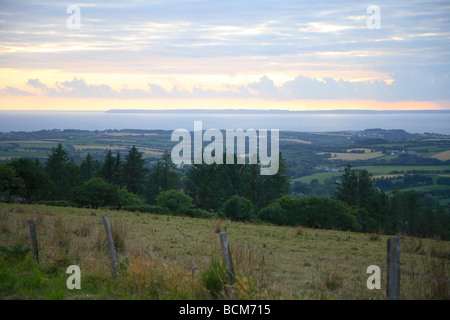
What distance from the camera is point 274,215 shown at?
31609 mm

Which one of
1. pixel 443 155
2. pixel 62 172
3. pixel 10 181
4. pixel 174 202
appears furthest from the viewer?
pixel 443 155

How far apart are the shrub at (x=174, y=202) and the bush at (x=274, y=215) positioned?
7.38 metres

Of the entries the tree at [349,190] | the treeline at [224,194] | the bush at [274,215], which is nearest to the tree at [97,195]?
the treeline at [224,194]

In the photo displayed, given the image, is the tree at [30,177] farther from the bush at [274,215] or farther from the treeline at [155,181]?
the bush at [274,215]

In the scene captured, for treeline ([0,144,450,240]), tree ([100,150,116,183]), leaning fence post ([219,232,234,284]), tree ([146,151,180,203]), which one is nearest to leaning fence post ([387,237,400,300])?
leaning fence post ([219,232,234,284])

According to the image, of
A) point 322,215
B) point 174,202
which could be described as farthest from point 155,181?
point 322,215

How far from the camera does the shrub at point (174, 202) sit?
32.2 m

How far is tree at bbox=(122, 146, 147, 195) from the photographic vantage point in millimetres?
60656

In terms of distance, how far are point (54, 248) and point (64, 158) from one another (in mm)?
61795

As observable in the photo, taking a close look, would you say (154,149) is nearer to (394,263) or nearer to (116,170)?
(116,170)

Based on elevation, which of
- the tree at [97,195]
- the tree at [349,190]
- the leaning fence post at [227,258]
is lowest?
the tree at [349,190]

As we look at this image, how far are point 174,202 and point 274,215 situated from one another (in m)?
9.76

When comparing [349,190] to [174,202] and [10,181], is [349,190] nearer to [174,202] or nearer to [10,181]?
[174,202]
